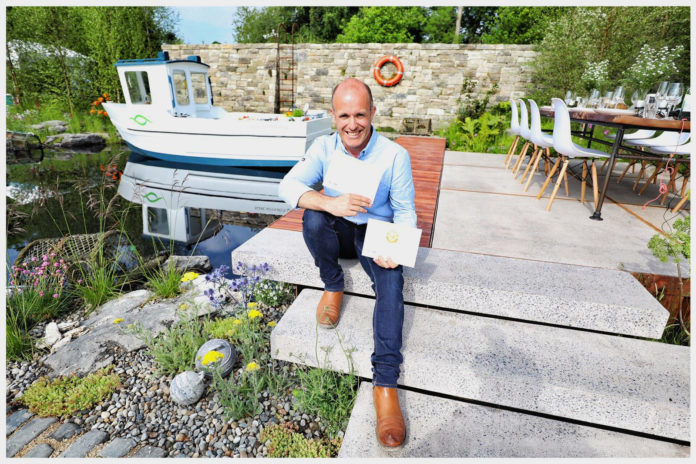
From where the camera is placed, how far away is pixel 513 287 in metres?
1.83

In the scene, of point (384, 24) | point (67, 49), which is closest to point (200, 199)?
point (67, 49)

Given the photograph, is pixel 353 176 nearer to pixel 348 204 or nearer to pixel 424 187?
pixel 348 204

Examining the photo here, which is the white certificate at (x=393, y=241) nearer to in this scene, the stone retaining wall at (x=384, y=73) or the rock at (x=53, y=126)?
the stone retaining wall at (x=384, y=73)

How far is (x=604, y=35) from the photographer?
27.0 feet

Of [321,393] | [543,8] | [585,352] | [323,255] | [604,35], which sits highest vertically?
[543,8]

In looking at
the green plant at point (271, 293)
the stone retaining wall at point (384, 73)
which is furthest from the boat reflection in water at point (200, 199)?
the stone retaining wall at point (384, 73)

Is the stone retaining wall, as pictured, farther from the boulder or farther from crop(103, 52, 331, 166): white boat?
the boulder

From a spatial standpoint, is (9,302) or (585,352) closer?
(585,352)

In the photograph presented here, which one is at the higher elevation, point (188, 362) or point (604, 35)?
point (604, 35)

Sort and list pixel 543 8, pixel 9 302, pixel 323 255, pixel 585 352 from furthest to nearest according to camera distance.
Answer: pixel 543 8 → pixel 9 302 → pixel 323 255 → pixel 585 352

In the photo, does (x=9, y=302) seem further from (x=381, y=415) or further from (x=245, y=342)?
(x=381, y=415)

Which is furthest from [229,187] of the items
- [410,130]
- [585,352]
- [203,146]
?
[410,130]
